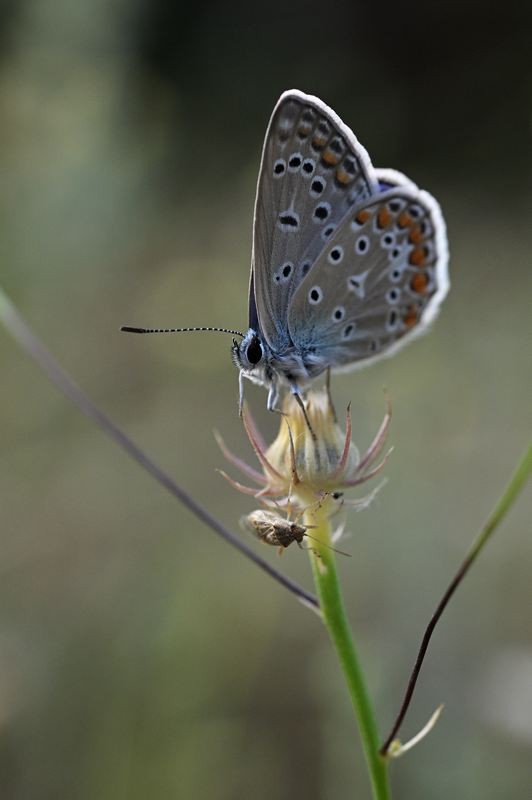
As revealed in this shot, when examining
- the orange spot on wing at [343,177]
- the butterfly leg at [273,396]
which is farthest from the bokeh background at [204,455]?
the orange spot on wing at [343,177]

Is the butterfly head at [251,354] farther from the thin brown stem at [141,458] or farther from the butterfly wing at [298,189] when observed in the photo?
the thin brown stem at [141,458]

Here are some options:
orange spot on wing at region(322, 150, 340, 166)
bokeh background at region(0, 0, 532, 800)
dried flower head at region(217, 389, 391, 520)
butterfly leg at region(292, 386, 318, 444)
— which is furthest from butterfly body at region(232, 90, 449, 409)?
bokeh background at region(0, 0, 532, 800)

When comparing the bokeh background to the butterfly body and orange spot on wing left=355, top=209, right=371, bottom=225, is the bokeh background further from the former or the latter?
orange spot on wing left=355, top=209, right=371, bottom=225

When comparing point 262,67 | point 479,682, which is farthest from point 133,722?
point 262,67

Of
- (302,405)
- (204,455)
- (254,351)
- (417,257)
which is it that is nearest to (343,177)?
(417,257)

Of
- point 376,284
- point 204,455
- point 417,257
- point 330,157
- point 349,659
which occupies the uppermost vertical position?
point 330,157

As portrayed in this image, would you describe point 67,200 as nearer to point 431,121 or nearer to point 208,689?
point 208,689

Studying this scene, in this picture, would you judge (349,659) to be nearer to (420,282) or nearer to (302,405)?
(302,405)
